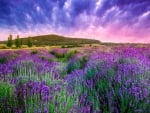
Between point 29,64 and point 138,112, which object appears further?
point 29,64

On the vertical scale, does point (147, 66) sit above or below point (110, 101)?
above

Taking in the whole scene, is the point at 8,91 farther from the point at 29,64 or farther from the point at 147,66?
the point at 29,64

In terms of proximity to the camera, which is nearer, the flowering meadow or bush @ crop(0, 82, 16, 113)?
the flowering meadow

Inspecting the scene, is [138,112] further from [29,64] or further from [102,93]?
[29,64]

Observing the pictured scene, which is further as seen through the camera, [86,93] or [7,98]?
[86,93]

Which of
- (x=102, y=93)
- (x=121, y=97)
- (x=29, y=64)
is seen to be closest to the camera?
(x=121, y=97)

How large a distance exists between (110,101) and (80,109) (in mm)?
826

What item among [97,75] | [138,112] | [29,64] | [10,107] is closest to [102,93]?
[97,75]

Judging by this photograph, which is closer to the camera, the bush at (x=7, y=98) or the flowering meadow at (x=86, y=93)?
the flowering meadow at (x=86, y=93)

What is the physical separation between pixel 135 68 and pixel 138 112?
1106 mm

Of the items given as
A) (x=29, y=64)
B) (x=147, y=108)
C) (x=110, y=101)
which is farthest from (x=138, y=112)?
(x=29, y=64)

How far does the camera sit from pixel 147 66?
458 centimetres

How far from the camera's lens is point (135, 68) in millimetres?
4262

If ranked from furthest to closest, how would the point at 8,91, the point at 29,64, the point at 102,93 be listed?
the point at 29,64 → the point at 102,93 → the point at 8,91
